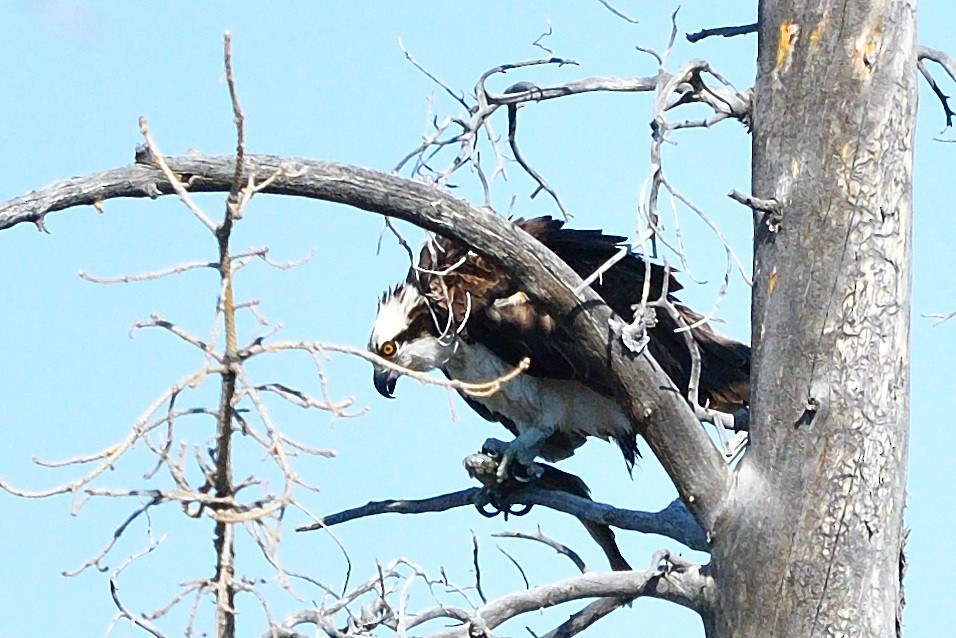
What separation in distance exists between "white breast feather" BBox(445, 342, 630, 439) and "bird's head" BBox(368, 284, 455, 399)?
A: 0.16 meters

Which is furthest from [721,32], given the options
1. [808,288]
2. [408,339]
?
[408,339]

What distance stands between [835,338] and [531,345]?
228cm

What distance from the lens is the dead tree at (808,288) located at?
4348 mm

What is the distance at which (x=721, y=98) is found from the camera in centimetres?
474

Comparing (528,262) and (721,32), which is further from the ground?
(721,32)

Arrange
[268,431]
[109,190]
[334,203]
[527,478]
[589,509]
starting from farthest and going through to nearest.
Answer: [527,478] < [589,509] < [334,203] < [109,190] < [268,431]

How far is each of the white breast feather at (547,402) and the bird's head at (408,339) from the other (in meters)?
0.16

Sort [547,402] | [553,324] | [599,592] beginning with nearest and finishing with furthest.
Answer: [599,592]
[553,324]
[547,402]

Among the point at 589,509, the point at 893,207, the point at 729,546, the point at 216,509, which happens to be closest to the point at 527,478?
the point at 589,509

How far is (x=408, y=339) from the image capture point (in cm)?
700

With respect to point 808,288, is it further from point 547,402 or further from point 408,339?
point 408,339

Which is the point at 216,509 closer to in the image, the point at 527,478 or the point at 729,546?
the point at 729,546

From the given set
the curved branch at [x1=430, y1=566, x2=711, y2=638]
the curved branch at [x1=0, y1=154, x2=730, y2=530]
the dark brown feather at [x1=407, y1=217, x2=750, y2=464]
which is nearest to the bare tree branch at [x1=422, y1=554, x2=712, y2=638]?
the curved branch at [x1=430, y1=566, x2=711, y2=638]

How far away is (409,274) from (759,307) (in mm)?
2741
